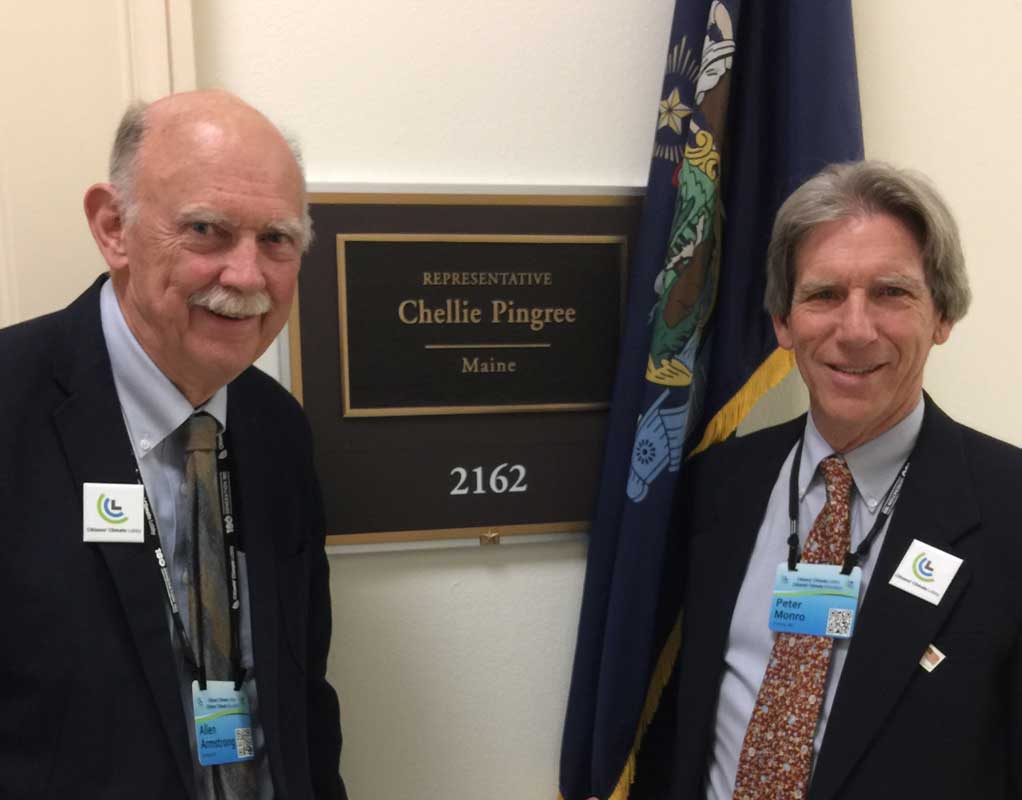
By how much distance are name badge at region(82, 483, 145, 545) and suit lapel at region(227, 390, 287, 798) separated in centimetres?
20

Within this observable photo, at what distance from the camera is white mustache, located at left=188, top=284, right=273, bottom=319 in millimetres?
1181

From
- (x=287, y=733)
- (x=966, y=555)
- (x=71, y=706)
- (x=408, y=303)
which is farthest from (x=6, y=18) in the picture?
(x=966, y=555)

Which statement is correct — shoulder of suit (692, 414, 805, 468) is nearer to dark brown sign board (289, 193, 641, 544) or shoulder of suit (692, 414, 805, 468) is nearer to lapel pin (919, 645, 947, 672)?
dark brown sign board (289, 193, 641, 544)

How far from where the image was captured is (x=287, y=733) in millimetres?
1329

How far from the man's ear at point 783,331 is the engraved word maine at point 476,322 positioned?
0.35 metres

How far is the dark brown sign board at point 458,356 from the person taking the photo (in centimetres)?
162

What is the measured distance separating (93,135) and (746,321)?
1163mm

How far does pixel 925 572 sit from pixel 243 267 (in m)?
1.02

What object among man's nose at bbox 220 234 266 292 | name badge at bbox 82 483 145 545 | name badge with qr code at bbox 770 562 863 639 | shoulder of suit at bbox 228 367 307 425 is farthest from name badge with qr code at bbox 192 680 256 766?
name badge with qr code at bbox 770 562 863 639

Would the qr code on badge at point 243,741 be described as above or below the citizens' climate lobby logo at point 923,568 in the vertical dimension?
below

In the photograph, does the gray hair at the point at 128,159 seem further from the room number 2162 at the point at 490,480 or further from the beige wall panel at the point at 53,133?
the room number 2162 at the point at 490,480

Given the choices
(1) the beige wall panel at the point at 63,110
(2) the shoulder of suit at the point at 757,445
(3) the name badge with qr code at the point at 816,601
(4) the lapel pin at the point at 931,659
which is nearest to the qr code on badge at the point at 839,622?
(3) the name badge with qr code at the point at 816,601

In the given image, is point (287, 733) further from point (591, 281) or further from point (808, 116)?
point (808, 116)

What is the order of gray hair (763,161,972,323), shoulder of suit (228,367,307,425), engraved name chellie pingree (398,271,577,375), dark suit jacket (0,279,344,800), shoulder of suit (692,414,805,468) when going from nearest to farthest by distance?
dark suit jacket (0,279,344,800)
gray hair (763,161,972,323)
shoulder of suit (228,367,307,425)
shoulder of suit (692,414,805,468)
engraved name chellie pingree (398,271,577,375)
